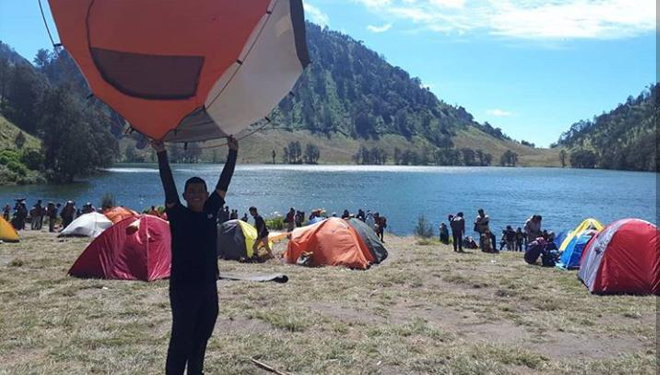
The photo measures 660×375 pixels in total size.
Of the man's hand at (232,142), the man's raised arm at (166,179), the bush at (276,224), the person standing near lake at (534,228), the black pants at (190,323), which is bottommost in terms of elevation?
the bush at (276,224)

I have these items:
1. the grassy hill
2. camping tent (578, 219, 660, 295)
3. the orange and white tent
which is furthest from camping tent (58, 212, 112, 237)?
the grassy hill

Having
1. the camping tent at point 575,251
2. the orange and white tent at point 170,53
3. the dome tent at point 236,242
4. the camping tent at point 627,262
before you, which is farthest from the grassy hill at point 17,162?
the orange and white tent at point 170,53

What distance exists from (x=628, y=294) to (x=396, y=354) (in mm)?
Result: 6758

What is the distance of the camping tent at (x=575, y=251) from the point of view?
15.5 meters

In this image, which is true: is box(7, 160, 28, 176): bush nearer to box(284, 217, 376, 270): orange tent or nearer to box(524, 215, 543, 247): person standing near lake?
box(284, 217, 376, 270): orange tent

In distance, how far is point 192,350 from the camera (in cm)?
511

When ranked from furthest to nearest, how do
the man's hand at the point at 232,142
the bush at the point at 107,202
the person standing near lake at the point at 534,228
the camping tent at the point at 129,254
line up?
1. the bush at the point at 107,202
2. the person standing near lake at the point at 534,228
3. the camping tent at the point at 129,254
4. the man's hand at the point at 232,142

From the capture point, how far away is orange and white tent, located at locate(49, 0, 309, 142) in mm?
4230

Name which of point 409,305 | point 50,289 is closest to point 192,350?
point 409,305

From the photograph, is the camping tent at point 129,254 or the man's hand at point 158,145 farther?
the camping tent at point 129,254

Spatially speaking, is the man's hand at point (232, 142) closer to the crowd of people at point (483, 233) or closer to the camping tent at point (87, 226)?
the crowd of people at point (483, 233)

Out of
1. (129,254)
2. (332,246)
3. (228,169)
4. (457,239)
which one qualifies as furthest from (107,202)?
(228,169)

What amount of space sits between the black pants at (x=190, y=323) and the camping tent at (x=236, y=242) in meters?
11.2

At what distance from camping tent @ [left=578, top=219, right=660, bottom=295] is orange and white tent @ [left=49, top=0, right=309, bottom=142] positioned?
Result: 9807 mm
